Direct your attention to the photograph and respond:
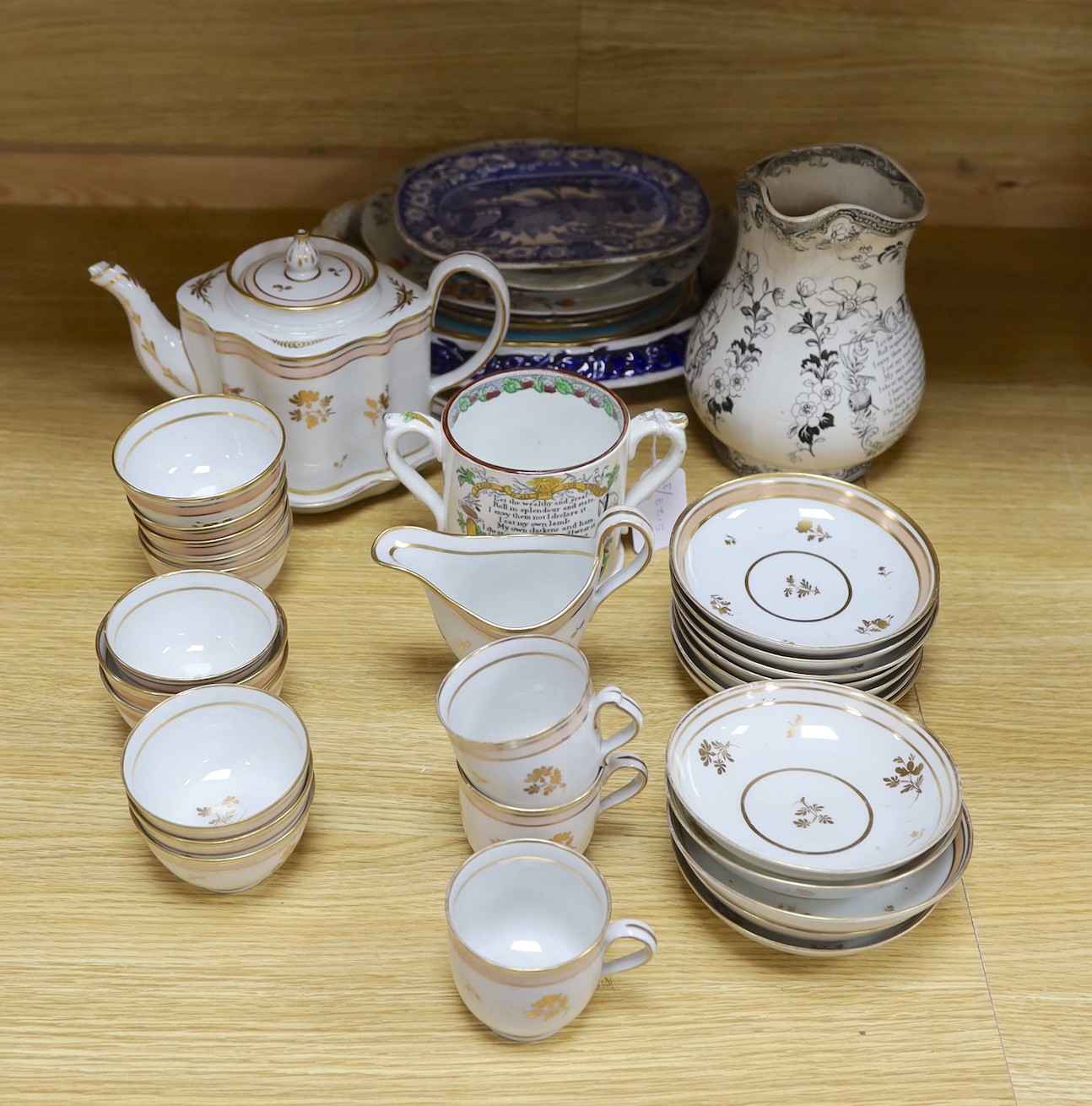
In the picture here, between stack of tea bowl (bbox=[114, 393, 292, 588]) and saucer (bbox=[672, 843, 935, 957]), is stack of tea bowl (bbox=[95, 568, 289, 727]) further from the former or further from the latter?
saucer (bbox=[672, 843, 935, 957])

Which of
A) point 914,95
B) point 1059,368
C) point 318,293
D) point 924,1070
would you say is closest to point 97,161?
point 318,293

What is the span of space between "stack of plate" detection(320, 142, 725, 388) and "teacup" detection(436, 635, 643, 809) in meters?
0.34

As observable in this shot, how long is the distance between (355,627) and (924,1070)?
46cm

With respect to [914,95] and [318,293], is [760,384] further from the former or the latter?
[914,95]

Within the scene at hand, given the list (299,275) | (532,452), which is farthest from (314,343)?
(532,452)

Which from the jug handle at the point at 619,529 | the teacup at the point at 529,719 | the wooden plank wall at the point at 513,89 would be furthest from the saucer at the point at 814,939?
the wooden plank wall at the point at 513,89

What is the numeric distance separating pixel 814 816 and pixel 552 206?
603 millimetres

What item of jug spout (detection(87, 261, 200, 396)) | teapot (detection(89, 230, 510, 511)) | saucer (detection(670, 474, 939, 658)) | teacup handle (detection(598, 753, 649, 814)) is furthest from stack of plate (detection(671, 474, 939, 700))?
jug spout (detection(87, 261, 200, 396))

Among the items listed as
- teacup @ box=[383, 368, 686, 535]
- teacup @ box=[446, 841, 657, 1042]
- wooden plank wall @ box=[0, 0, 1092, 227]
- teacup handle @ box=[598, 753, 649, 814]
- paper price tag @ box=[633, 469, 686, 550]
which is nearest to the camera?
teacup @ box=[446, 841, 657, 1042]

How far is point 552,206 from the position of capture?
1093 mm

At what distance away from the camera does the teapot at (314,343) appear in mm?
869

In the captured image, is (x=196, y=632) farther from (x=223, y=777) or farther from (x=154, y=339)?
(x=154, y=339)

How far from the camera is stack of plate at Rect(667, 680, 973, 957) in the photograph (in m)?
A: 0.65

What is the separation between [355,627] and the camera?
0.88 metres
